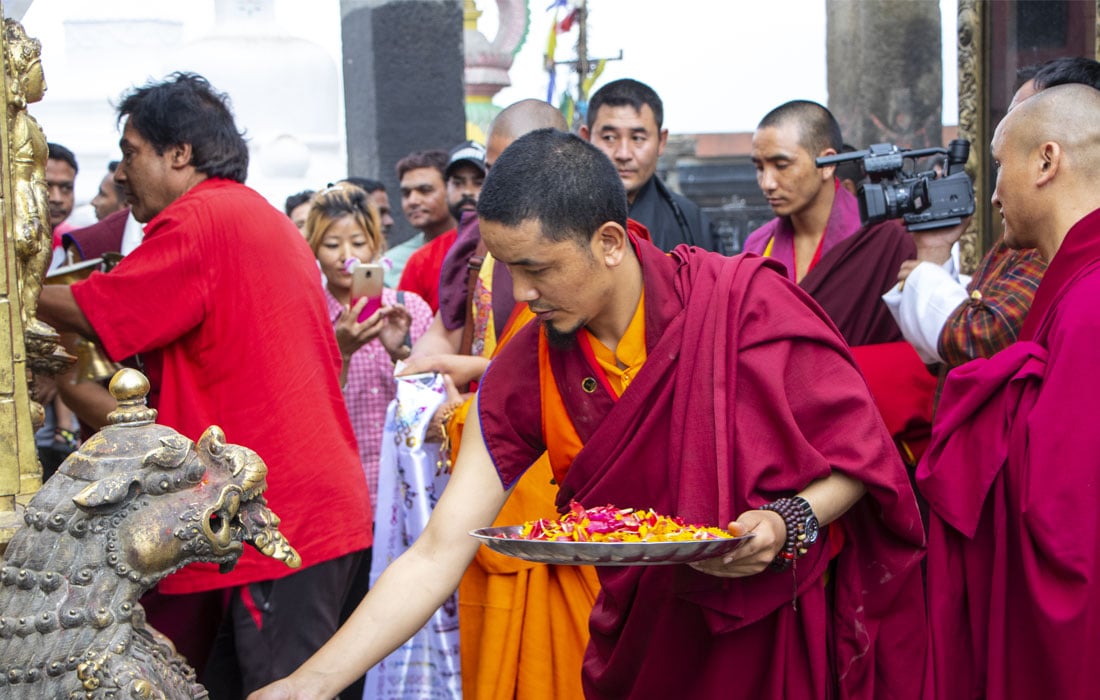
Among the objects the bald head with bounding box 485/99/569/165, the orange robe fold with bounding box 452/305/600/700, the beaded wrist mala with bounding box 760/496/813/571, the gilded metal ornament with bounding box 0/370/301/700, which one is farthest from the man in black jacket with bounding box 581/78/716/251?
the gilded metal ornament with bounding box 0/370/301/700

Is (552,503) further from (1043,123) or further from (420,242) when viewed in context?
(420,242)

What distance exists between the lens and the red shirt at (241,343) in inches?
125

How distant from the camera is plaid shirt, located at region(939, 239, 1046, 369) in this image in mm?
3445

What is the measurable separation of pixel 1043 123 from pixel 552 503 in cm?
157

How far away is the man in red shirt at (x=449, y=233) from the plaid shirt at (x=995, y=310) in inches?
91.2

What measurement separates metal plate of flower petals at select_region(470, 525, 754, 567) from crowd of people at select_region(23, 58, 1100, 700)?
193 mm

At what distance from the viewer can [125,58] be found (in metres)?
10.6

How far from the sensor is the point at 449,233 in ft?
18.2

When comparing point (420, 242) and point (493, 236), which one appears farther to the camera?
point (420, 242)

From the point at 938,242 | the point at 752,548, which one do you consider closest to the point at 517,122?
the point at 938,242

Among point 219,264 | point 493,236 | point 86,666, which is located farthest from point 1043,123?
point 86,666

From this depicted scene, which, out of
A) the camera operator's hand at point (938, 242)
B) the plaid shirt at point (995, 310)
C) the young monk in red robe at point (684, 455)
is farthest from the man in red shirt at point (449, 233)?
the young monk in red robe at point (684, 455)

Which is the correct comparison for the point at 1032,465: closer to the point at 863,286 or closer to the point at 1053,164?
the point at 1053,164

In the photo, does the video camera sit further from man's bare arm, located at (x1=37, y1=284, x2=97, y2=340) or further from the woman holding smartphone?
man's bare arm, located at (x1=37, y1=284, x2=97, y2=340)
